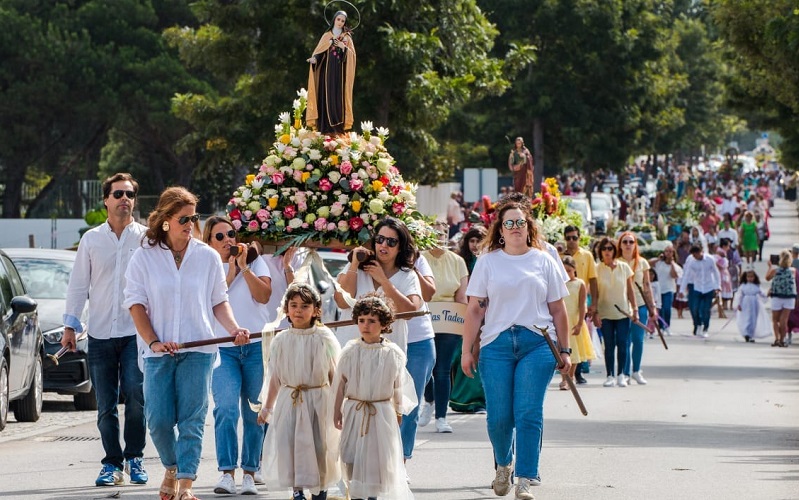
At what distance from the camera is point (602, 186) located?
75.8 m

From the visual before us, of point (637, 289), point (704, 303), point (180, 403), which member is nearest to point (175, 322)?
point (180, 403)

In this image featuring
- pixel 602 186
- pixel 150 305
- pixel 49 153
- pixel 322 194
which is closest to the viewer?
pixel 150 305

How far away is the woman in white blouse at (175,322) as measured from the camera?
28.3ft

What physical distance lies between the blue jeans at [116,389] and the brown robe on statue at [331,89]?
2.78 meters

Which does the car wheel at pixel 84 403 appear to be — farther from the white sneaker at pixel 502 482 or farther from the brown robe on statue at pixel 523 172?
the brown robe on statue at pixel 523 172

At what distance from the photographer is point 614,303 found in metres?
18.7

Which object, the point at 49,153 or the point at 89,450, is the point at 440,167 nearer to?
the point at 49,153

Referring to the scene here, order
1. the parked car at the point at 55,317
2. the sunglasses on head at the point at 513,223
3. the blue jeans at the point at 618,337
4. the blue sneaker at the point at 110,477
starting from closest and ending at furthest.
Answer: the sunglasses on head at the point at 513,223 → the blue sneaker at the point at 110,477 → the parked car at the point at 55,317 → the blue jeans at the point at 618,337

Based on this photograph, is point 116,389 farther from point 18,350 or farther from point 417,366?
point 18,350

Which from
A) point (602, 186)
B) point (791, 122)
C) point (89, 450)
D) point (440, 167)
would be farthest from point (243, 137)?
point (602, 186)

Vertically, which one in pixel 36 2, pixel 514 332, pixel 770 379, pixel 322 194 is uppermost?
pixel 36 2

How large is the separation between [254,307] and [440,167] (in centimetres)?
2931


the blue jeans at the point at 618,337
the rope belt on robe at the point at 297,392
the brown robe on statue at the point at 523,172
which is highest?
the brown robe on statue at the point at 523,172

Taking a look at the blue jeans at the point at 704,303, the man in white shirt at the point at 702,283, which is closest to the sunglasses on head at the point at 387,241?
the man in white shirt at the point at 702,283
